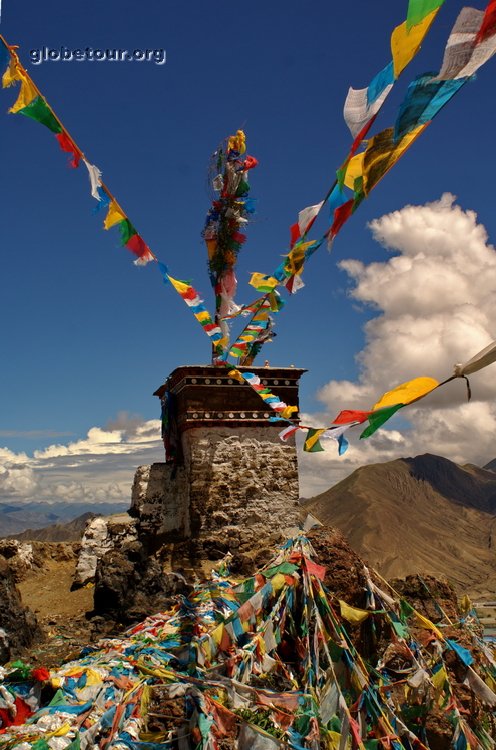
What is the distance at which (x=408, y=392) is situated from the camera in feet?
13.6

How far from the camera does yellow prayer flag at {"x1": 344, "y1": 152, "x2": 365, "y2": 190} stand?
4835 millimetres

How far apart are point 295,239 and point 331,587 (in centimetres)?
483

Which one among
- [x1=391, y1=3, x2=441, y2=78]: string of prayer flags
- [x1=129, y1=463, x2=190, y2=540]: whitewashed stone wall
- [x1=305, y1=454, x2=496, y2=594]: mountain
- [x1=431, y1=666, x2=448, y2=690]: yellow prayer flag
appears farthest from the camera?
[x1=305, y1=454, x2=496, y2=594]: mountain

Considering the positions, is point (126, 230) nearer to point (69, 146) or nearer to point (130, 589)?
point (69, 146)

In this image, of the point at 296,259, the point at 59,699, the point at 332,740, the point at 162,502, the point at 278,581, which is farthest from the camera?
the point at 162,502

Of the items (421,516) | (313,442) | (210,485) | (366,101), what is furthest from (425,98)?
(421,516)

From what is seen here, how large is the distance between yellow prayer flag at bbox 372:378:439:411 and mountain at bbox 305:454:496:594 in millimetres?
64124

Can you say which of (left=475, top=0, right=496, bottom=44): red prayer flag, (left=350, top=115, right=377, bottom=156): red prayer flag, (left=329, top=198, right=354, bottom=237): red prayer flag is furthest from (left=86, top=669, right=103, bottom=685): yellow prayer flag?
(left=475, top=0, right=496, bottom=44): red prayer flag

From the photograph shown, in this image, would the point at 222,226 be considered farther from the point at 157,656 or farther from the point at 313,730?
the point at 313,730

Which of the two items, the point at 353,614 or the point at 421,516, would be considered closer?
the point at 353,614

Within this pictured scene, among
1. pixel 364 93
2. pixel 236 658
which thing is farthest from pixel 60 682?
pixel 364 93

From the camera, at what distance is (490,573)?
90.4 m

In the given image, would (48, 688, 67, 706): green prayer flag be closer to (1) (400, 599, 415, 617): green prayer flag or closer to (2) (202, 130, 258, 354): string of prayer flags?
(1) (400, 599, 415, 617): green prayer flag

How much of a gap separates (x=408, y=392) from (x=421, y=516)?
12341cm
